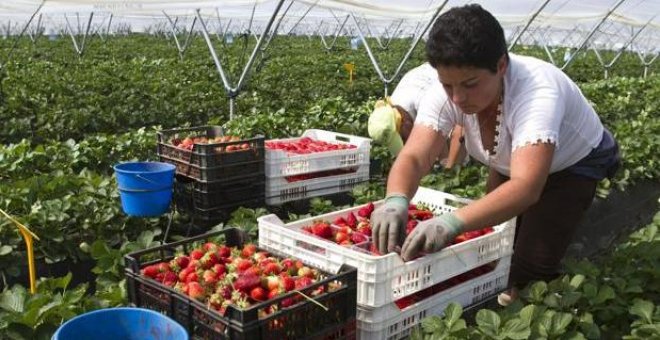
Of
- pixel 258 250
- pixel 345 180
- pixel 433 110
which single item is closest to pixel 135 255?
pixel 258 250

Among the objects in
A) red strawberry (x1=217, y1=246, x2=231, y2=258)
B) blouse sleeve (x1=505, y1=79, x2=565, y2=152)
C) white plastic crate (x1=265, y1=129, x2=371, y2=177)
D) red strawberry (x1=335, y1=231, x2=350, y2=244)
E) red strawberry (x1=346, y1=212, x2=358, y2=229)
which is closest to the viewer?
blouse sleeve (x1=505, y1=79, x2=565, y2=152)

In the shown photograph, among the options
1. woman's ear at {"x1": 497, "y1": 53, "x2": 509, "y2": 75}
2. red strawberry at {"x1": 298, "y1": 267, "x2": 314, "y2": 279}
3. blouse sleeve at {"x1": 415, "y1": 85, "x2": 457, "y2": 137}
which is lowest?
red strawberry at {"x1": 298, "y1": 267, "x2": 314, "y2": 279}

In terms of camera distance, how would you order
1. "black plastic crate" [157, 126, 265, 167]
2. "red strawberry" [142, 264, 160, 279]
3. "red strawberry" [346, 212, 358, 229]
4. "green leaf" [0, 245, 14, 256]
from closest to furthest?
"red strawberry" [142, 264, 160, 279] → "red strawberry" [346, 212, 358, 229] → "green leaf" [0, 245, 14, 256] → "black plastic crate" [157, 126, 265, 167]

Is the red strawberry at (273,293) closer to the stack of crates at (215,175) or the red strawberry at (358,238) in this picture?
the red strawberry at (358,238)

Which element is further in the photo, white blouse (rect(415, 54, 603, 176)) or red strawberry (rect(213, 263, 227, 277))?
white blouse (rect(415, 54, 603, 176))

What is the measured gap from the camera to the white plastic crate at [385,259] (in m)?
2.39

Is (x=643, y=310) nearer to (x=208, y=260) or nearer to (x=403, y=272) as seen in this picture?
(x=403, y=272)

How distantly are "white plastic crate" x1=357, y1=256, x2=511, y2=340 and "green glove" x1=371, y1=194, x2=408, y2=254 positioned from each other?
24 cm

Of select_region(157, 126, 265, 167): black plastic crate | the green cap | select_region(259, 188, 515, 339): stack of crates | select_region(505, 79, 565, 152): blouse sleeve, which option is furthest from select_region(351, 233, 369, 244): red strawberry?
select_region(157, 126, 265, 167): black plastic crate

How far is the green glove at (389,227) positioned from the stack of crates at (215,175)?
6.98ft

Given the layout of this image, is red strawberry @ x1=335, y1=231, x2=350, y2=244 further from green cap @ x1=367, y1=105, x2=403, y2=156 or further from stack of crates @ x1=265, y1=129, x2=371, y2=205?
stack of crates @ x1=265, y1=129, x2=371, y2=205

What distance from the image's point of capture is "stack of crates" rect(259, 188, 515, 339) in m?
2.40

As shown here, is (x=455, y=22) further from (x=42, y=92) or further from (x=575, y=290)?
(x=42, y=92)

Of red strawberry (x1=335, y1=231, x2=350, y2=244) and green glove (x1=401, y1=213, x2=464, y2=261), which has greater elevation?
green glove (x1=401, y1=213, x2=464, y2=261)
